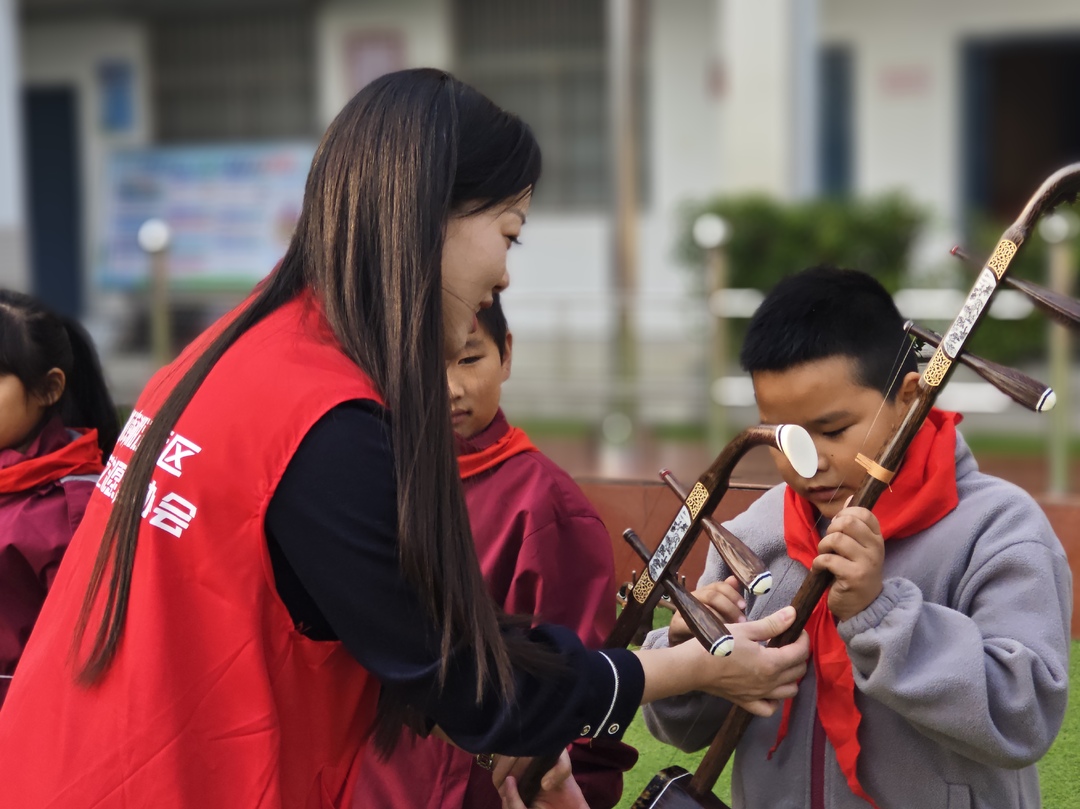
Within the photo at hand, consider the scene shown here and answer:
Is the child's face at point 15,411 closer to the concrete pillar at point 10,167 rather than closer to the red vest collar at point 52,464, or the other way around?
the red vest collar at point 52,464

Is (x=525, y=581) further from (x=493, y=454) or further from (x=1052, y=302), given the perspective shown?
(x=1052, y=302)

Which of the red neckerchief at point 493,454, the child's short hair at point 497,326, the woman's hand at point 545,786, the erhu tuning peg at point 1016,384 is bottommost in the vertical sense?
the woman's hand at point 545,786

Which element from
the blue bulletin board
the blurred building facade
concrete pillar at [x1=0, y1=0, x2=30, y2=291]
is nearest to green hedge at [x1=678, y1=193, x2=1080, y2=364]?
the blurred building facade

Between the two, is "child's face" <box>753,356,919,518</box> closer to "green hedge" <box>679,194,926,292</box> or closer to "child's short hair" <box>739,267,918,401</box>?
"child's short hair" <box>739,267,918,401</box>

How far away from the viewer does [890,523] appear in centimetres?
172

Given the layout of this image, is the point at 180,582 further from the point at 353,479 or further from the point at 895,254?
the point at 895,254

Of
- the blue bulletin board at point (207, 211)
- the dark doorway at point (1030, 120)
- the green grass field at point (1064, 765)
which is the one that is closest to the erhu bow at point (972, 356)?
the green grass field at point (1064, 765)

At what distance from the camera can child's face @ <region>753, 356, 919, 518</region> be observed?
177 centimetres

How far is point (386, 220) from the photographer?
152 centimetres

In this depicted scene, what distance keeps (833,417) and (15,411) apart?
53.0 inches

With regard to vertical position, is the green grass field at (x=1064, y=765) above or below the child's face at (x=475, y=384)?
below

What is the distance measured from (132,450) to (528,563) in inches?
24.6

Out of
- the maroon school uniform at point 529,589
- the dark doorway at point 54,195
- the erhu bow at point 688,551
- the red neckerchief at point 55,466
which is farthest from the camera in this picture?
the dark doorway at point 54,195

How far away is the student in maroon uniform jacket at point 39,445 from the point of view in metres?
2.21
